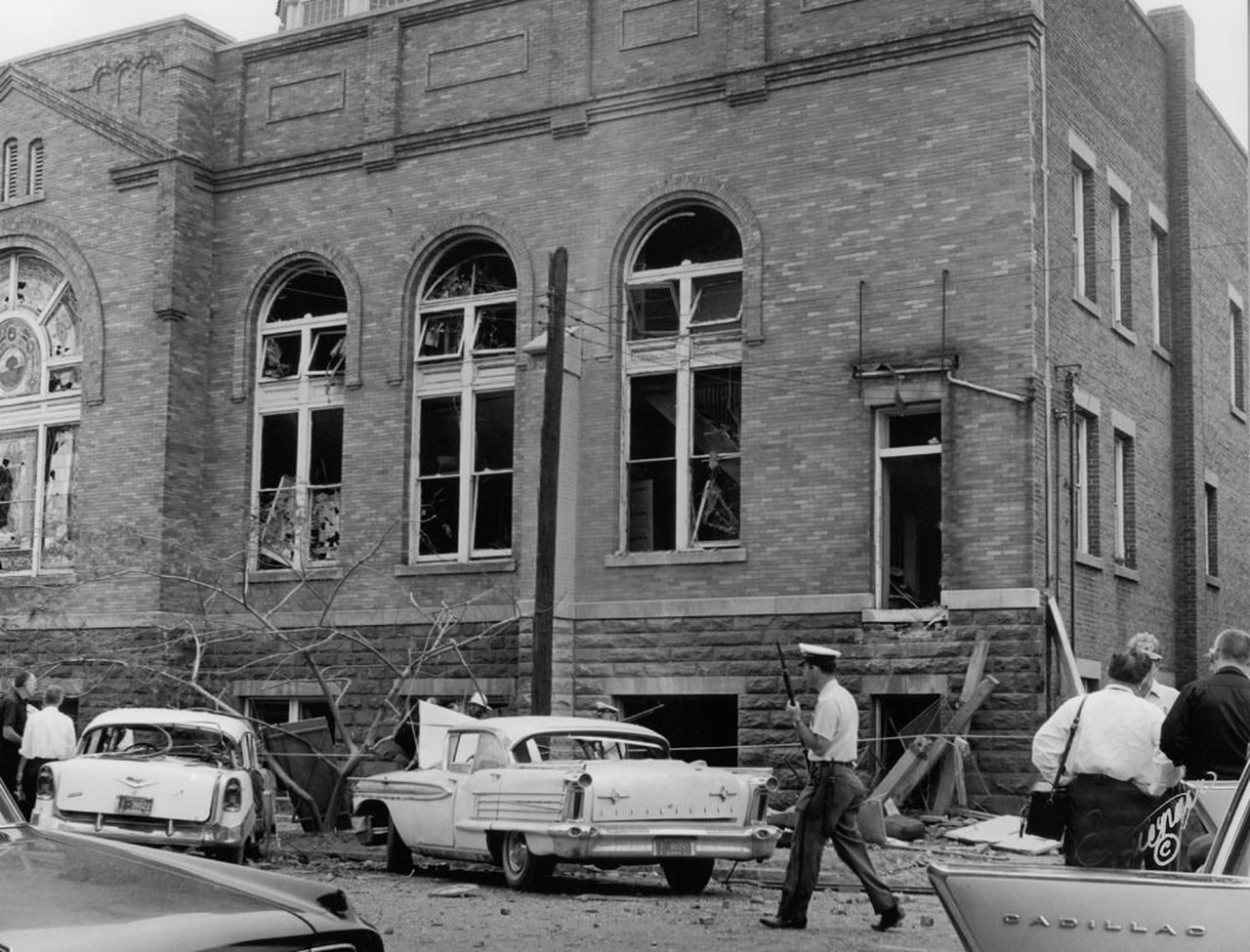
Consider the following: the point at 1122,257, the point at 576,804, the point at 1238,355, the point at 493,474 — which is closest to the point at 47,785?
the point at 576,804

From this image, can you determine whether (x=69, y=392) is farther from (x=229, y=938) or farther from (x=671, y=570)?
(x=229, y=938)

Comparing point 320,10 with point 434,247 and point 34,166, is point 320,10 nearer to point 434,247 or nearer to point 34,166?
point 34,166

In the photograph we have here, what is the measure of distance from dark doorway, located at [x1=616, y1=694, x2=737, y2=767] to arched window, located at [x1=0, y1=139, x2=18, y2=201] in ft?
44.3

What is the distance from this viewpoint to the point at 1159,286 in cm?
2561

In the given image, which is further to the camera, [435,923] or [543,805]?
[543,805]

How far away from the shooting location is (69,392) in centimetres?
2698

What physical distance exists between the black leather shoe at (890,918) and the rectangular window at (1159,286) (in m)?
15.2

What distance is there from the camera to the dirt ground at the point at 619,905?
440 inches

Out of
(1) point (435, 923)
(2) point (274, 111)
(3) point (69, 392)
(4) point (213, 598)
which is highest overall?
(2) point (274, 111)

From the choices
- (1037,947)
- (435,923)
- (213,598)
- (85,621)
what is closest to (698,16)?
(213,598)

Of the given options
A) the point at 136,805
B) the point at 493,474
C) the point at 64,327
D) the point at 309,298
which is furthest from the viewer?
the point at 64,327

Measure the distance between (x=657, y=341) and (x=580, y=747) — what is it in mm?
8960

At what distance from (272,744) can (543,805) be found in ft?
24.5

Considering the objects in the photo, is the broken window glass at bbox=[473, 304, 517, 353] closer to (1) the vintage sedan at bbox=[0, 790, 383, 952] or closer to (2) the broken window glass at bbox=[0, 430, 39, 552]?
(2) the broken window glass at bbox=[0, 430, 39, 552]
